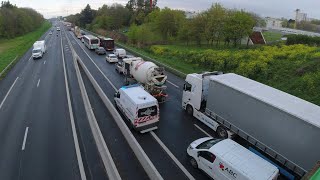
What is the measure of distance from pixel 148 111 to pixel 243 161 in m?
7.41

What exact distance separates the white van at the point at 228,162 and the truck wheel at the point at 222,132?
244 cm

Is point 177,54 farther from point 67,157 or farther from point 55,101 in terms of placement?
point 67,157

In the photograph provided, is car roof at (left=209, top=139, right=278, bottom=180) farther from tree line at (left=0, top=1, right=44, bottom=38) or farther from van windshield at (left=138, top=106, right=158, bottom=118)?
tree line at (left=0, top=1, right=44, bottom=38)

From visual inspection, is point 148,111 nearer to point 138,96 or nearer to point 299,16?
point 138,96

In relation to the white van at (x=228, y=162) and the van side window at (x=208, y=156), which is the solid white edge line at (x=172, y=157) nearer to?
the white van at (x=228, y=162)

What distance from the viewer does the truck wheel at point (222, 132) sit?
16.0 m

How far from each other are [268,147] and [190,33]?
51673mm

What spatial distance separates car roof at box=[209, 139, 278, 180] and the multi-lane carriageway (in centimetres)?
191

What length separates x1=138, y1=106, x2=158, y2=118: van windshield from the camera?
16.7 metres

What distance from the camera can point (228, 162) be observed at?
11555 millimetres

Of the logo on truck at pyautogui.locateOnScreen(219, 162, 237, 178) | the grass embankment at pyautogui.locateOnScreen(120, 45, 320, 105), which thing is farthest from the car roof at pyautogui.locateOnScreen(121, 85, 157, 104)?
the grass embankment at pyautogui.locateOnScreen(120, 45, 320, 105)

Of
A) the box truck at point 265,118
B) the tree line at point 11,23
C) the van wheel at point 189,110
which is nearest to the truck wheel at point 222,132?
the box truck at point 265,118

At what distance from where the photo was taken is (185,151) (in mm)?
15406

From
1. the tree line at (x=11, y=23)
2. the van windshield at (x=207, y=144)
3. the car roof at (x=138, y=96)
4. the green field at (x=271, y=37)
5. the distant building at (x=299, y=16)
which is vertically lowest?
→ the van windshield at (x=207, y=144)
